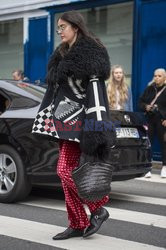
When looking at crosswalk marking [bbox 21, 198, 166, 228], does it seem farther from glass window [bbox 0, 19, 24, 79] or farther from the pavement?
glass window [bbox 0, 19, 24, 79]

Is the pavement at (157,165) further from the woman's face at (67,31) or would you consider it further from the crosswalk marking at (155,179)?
the woman's face at (67,31)

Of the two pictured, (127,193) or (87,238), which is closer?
(87,238)

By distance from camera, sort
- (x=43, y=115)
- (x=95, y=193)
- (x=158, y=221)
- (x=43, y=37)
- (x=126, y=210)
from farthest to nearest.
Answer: (x=43, y=37), (x=126, y=210), (x=158, y=221), (x=43, y=115), (x=95, y=193)

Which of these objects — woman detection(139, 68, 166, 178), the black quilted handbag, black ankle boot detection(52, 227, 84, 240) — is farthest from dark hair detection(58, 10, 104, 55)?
woman detection(139, 68, 166, 178)

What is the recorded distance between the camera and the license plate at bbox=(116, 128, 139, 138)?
653cm

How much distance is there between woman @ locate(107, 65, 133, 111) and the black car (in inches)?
85.5

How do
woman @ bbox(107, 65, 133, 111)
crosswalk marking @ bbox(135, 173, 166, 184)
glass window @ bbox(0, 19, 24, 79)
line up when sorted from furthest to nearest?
glass window @ bbox(0, 19, 24, 79) < woman @ bbox(107, 65, 133, 111) < crosswalk marking @ bbox(135, 173, 166, 184)

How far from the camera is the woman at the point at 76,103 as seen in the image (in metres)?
4.45

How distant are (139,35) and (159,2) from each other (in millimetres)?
807

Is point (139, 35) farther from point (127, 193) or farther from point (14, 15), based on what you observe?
point (127, 193)

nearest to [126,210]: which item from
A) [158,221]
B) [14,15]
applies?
[158,221]

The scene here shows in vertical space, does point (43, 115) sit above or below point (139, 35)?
below

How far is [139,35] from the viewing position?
11586mm

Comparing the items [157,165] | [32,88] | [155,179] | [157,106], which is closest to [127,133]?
[32,88]
